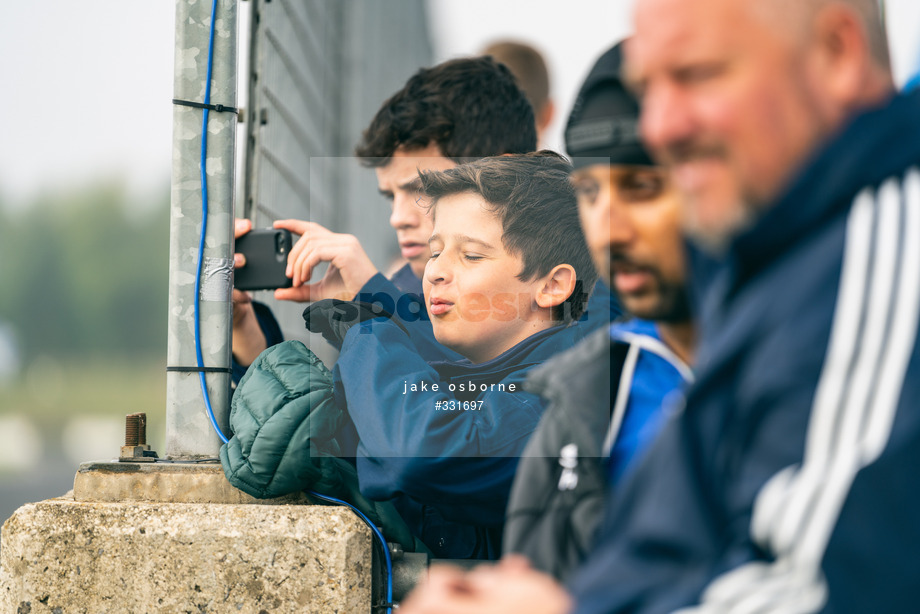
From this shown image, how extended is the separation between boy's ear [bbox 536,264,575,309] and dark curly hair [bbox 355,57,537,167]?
0.61m

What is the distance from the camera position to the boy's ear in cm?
200

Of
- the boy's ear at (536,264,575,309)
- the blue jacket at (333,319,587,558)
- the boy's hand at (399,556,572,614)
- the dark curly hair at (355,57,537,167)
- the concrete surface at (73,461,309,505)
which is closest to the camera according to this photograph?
the boy's hand at (399,556,572,614)

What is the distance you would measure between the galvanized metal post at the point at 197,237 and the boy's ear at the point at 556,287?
802mm

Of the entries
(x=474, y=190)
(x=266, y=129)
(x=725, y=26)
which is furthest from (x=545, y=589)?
(x=266, y=129)

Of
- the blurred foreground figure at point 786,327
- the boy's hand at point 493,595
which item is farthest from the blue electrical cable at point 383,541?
the blurred foreground figure at point 786,327

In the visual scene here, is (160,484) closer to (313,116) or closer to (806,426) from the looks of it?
(806,426)

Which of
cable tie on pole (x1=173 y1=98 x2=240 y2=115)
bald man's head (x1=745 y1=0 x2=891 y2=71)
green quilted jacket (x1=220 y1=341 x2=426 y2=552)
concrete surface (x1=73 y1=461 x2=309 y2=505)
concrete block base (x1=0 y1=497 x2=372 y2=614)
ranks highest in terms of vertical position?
cable tie on pole (x1=173 y1=98 x2=240 y2=115)

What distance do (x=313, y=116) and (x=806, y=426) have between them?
3986 millimetres

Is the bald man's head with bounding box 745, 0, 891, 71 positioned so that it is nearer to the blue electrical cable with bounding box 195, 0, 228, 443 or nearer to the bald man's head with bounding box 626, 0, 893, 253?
the bald man's head with bounding box 626, 0, 893, 253

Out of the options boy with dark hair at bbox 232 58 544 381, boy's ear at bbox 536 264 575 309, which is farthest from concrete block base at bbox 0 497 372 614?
boy's ear at bbox 536 264 575 309

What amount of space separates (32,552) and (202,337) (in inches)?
23.2

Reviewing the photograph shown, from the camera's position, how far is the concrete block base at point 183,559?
202 cm

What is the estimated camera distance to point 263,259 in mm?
2389

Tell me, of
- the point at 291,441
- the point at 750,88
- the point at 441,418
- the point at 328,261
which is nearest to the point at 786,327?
the point at 750,88
